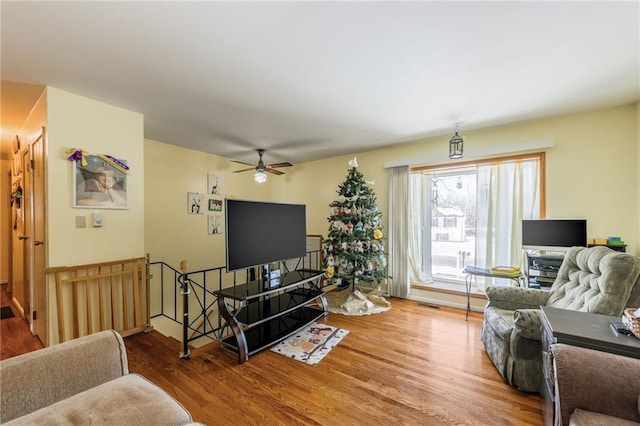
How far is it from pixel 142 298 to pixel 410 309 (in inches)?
136

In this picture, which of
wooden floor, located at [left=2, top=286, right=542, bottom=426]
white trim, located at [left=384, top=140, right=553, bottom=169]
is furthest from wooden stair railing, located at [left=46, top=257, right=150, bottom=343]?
white trim, located at [left=384, top=140, right=553, bottom=169]

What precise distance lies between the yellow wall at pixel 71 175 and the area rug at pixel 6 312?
2162 mm

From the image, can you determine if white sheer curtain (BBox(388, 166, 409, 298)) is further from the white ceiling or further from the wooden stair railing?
the wooden stair railing

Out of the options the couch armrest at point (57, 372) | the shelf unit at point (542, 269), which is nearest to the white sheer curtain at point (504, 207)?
the shelf unit at point (542, 269)

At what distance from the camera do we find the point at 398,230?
13.8 ft

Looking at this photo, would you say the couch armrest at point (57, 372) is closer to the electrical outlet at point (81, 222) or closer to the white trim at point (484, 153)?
the electrical outlet at point (81, 222)

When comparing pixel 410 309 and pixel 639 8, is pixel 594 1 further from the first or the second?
pixel 410 309

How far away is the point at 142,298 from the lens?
2881mm

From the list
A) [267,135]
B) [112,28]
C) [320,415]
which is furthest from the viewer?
[267,135]

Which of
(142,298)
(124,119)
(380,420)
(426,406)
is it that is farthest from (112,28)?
(426,406)

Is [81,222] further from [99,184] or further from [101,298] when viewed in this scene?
[101,298]

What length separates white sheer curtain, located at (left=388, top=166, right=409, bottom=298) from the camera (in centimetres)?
413

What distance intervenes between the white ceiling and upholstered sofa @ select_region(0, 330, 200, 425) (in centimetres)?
184

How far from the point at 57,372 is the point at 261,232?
1796 millimetres
